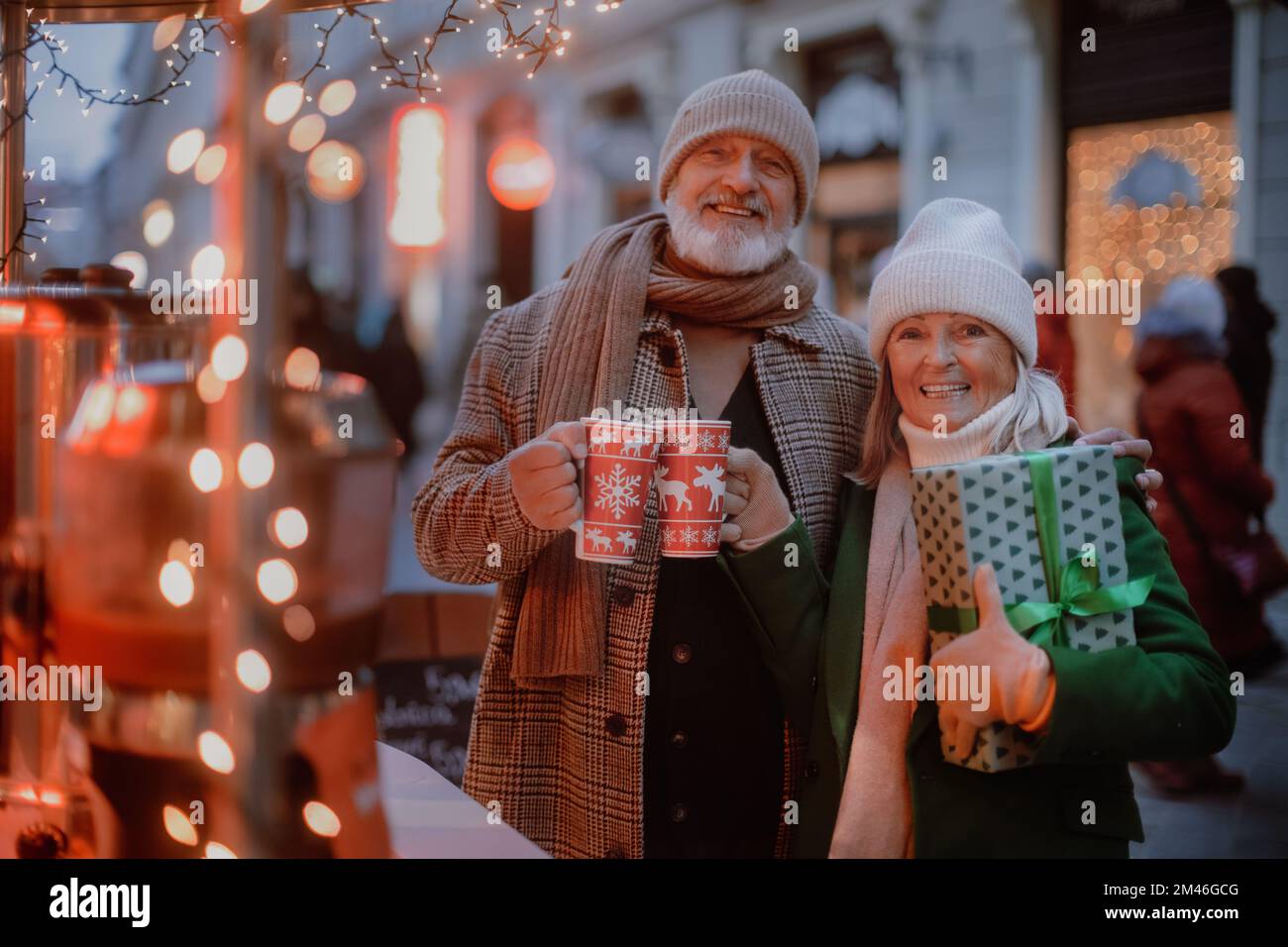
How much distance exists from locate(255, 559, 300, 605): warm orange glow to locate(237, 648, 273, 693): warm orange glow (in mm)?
93

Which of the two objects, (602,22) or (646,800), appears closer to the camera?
(646,800)

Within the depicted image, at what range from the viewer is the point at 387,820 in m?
1.79

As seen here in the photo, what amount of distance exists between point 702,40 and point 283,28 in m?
4.64

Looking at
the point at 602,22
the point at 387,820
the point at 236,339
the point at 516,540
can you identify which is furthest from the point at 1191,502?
the point at 602,22

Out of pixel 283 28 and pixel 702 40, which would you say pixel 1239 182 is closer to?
pixel 702 40

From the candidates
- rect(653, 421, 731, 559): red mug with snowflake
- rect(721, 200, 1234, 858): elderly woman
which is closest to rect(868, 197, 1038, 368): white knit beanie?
rect(721, 200, 1234, 858): elderly woman

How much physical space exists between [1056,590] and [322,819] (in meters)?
1.16

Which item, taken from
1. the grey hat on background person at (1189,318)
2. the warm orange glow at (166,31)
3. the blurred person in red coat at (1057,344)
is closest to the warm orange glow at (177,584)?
the warm orange glow at (166,31)

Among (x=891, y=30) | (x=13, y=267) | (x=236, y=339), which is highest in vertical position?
(x=891, y=30)

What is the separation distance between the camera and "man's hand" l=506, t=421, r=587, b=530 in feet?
5.73

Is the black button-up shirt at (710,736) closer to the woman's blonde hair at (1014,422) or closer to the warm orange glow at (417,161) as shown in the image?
the woman's blonde hair at (1014,422)

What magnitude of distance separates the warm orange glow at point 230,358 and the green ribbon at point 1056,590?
3.48ft

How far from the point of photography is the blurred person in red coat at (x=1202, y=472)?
3.96 metres

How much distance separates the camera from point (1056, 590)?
1620 millimetres
